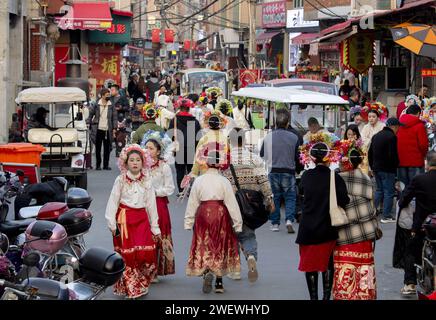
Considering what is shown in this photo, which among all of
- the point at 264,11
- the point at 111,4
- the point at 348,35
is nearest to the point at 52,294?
the point at 348,35

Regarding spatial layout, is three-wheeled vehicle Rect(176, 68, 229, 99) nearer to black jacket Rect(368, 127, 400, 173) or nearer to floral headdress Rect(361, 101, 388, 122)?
floral headdress Rect(361, 101, 388, 122)

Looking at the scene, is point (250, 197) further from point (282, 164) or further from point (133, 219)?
point (282, 164)

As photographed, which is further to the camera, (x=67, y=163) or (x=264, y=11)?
(x=264, y=11)

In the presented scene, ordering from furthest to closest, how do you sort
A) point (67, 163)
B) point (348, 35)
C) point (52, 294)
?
1. point (348, 35)
2. point (67, 163)
3. point (52, 294)

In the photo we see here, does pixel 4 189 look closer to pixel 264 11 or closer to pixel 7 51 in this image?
pixel 7 51

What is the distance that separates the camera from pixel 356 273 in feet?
35.2

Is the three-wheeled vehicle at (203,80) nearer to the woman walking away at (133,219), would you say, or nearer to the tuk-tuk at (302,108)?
the tuk-tuk at (302,108)

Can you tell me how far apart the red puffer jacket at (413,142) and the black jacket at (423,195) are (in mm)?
5803

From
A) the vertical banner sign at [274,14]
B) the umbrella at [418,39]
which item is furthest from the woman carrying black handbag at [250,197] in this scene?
the vertical banner sign at [274,14]

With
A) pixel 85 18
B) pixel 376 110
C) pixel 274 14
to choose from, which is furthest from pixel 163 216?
pixel 274 14

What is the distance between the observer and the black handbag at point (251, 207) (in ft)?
41.2

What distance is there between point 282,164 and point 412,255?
5.58 m

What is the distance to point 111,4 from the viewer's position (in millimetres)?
49469

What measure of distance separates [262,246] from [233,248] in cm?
345
